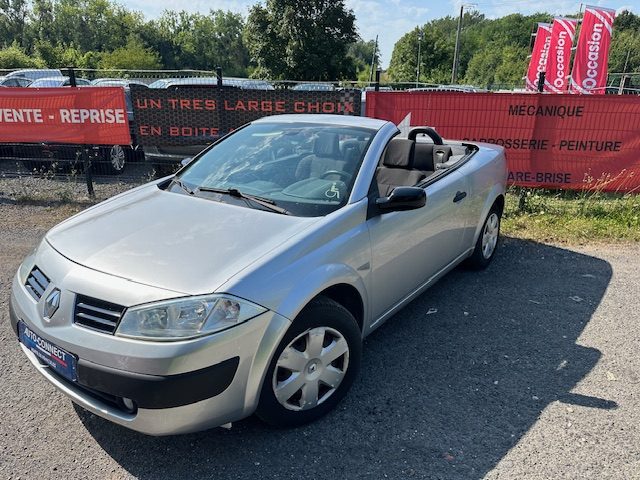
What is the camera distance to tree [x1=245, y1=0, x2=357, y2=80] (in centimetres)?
3195

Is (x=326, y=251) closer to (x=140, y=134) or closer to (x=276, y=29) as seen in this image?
(x=140, y=134)

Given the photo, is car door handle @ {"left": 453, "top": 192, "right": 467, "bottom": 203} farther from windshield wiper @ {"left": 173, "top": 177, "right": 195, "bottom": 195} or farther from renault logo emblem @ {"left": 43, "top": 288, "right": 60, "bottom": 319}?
renault logo emblem @ {"left": 43, "top": 288, "right": 60, "bottom": 319}

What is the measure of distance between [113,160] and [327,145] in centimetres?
605

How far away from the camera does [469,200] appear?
4344 millimetres

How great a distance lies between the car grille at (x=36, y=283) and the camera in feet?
8.35

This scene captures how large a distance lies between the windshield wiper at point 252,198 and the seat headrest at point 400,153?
151 cm

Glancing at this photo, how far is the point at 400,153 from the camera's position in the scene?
A: 14.1ft

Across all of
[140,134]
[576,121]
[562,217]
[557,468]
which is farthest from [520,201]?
[140,134]

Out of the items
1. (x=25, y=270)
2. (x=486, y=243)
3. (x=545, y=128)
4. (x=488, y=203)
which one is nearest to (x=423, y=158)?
(x=488, y=203)

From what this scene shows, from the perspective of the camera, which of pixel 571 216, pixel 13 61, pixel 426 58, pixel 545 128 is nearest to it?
pixel 571 216

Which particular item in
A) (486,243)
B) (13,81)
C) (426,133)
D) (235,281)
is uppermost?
(13,81)

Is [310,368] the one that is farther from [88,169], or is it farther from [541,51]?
[541,51]

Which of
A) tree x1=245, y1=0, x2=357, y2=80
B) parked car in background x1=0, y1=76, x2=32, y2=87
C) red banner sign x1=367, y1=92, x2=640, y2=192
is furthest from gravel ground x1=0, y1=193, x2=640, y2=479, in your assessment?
tree x1=245, y1=0, x2=357, y2=80

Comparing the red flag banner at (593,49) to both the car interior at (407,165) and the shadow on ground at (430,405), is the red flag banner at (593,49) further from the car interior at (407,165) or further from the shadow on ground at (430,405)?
the car interior at (407,165)
